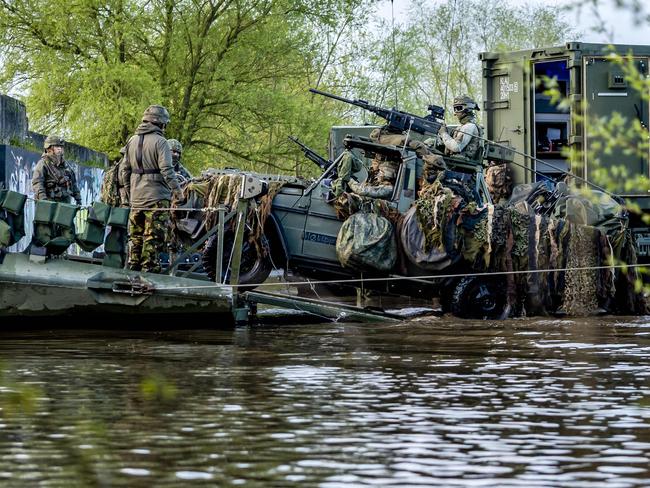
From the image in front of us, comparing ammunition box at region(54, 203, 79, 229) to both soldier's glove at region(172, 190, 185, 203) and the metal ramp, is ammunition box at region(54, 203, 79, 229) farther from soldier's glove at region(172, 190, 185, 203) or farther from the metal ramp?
soldier's glove at region(172, 190, 185, 203)

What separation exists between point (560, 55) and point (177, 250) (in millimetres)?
7341

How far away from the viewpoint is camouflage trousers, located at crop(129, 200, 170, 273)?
1523cm

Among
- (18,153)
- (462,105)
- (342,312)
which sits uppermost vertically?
(462,105)

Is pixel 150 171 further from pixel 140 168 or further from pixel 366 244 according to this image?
pixel 366 244

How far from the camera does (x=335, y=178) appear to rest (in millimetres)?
17609

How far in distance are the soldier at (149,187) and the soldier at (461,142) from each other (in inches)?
131

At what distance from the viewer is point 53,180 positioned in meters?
18.5

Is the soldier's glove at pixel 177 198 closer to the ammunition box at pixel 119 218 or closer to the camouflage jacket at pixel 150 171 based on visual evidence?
the camouflage jacket at pixel 150 171

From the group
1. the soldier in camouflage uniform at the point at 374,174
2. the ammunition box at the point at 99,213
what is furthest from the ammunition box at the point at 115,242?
the soldier in camouflage uniform at the point at 374,174

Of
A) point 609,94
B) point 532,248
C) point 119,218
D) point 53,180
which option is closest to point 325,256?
point 532,248

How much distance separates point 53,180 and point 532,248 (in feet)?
19.5

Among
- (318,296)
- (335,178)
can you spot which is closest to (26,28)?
(318,296)

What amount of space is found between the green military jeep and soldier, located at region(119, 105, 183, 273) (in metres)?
1.78

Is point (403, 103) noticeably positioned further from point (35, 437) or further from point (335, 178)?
point (35, 437)
